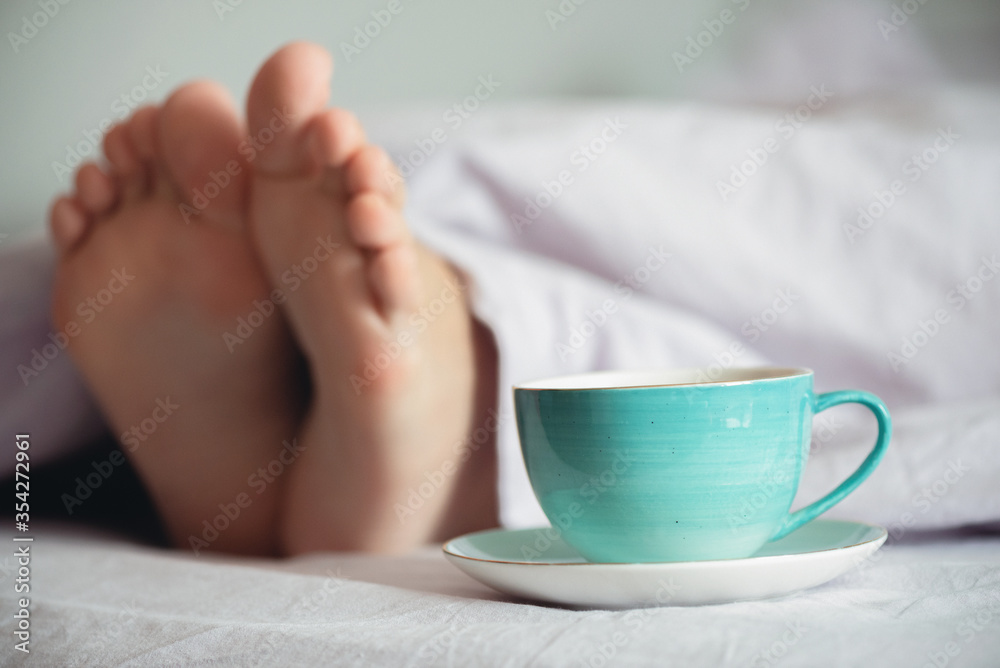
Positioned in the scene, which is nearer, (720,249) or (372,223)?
(372,223)

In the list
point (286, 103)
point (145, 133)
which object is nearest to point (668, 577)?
point (286, 103)

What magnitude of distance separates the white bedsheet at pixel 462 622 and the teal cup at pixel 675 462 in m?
0.04

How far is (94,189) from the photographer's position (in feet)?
2.58

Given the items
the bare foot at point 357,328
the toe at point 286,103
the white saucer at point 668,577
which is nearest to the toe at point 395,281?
the bare foot at point 357,328

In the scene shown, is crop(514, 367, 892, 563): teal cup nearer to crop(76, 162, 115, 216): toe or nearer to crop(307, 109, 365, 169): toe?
crop(307, 109, 365, 169): toe

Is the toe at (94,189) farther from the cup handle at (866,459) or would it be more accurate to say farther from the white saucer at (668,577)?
the cup handle at (866,459)

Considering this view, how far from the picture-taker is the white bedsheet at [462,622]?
35 cm

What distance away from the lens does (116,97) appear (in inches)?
52.2

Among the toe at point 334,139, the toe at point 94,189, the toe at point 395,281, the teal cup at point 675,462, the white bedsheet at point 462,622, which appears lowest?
the white bedsheet at point 462,622

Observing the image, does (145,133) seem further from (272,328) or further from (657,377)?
(657,377)

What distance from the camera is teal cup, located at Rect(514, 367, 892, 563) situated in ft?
1.43

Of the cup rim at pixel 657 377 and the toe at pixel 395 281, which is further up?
the toe at pixel 395 281

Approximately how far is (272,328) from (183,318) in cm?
7

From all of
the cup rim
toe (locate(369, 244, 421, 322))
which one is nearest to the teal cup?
the cup rim
